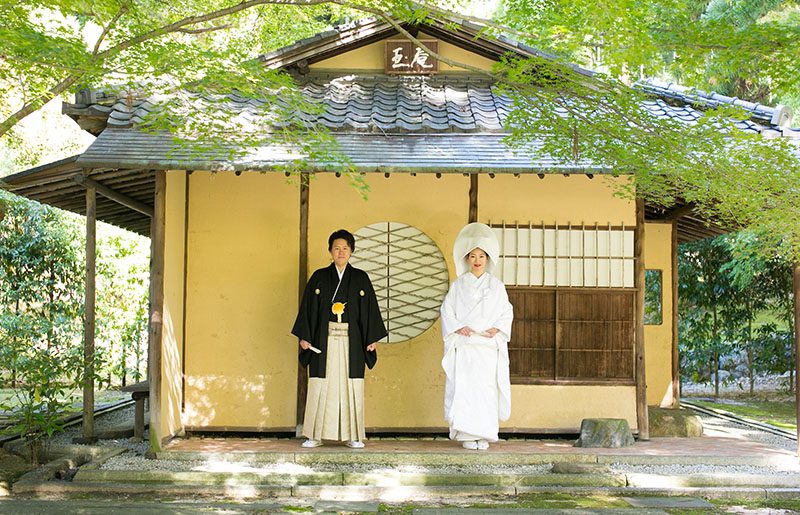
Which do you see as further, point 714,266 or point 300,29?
point 300,29

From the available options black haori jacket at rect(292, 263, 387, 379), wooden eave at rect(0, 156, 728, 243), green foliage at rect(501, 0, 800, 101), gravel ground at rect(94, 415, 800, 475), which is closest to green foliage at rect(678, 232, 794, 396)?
wooden eave at rect(0, 156, 728, 243)

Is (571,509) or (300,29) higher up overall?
(300,29)

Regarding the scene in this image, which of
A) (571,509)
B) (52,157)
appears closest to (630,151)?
(571,509)

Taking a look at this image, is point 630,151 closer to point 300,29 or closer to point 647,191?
point 647,191

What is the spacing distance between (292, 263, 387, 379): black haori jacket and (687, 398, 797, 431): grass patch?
199 inches

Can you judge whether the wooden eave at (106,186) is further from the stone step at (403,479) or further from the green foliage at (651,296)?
the stone step at (403,479)

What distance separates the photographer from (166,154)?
6.61 m

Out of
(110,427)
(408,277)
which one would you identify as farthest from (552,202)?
(110,427)

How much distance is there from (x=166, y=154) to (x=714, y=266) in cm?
962

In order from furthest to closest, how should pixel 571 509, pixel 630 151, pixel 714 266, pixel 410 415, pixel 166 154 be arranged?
1. pixel 714 266
2. pixel 410 415
3. pixel 166 154
4. pixel 630 151
5. pixel 571 509

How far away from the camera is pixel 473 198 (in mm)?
7891

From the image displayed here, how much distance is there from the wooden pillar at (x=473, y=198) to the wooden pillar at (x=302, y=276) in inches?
59.5

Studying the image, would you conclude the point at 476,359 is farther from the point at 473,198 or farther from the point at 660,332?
the point at 660,332

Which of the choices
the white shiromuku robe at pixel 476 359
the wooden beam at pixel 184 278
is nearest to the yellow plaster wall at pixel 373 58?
the wooden beam at pixel 184 278
